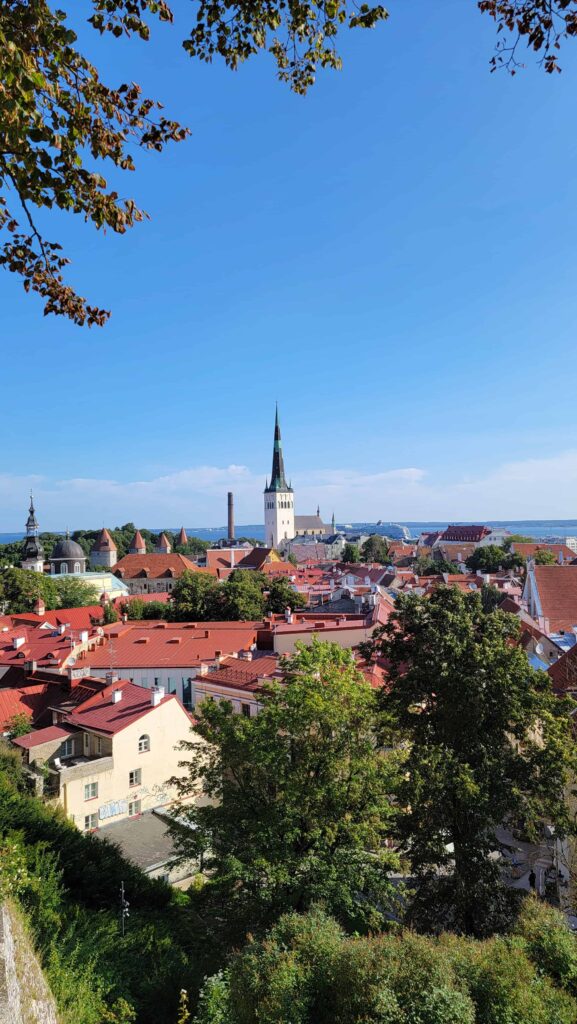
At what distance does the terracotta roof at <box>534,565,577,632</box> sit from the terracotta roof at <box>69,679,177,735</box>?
93.4ft

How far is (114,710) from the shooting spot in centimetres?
2244

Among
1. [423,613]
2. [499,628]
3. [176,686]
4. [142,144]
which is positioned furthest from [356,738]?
[176,686]

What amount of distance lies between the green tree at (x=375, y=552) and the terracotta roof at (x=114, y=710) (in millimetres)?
106860

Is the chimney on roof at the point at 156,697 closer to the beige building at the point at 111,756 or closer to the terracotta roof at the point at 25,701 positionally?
the beige building at the point at 111,756

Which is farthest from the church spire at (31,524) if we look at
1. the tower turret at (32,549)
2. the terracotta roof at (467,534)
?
the terracotta roof at (467,534)

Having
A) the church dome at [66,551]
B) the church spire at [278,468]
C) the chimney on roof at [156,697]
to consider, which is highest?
the church spire at [278,468]

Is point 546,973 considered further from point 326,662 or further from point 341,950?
point 326,662

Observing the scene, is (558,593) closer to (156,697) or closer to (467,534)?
(156,697)

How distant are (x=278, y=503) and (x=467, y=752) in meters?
135

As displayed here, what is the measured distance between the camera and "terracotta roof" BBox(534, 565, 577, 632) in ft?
134

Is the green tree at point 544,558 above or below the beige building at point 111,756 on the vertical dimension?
above

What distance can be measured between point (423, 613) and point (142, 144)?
35.6 feet

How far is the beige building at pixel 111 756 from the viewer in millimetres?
19406

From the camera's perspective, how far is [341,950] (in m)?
7.16
